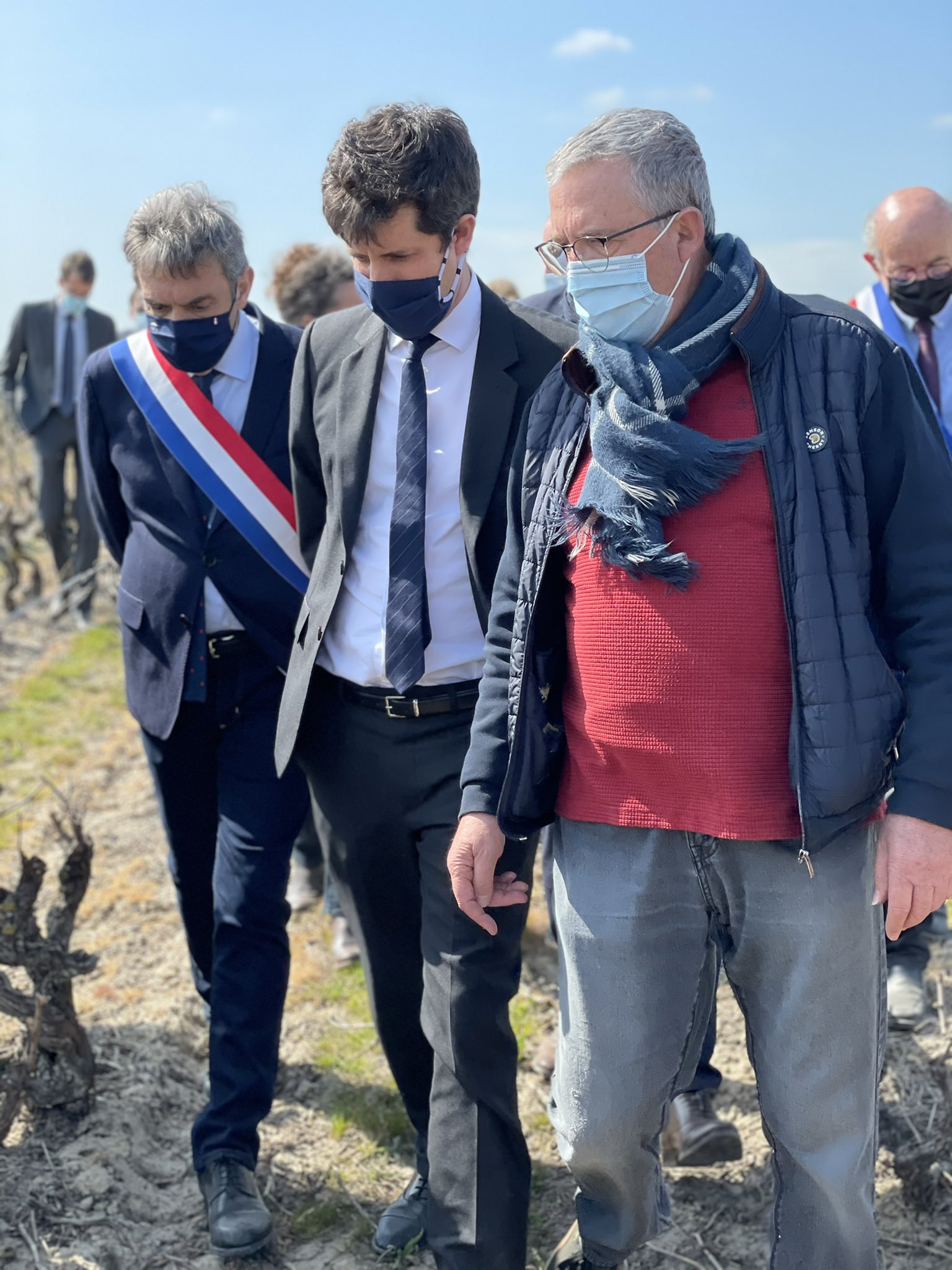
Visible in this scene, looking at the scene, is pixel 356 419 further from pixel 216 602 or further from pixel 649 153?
pixel 649 153

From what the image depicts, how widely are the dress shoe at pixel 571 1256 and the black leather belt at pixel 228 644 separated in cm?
149

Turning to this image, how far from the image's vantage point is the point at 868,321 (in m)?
2.08

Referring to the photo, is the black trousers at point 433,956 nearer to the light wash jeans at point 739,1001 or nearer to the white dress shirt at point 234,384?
the light wash jeans at point 739,1001

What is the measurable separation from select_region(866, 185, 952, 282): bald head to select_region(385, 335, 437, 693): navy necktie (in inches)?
73.3

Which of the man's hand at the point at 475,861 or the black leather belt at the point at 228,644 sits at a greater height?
the black leather belt at the point at 228,644

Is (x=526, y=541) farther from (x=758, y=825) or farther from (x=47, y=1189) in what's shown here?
(x=47, y=1189)

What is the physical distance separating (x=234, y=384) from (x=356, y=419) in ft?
2.20

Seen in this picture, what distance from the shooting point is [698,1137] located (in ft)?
10.2

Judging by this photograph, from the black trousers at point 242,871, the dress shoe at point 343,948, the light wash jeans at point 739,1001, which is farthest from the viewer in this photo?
the dress shoe at point 343,948

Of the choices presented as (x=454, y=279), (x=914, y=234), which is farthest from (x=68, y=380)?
(x=454, y=279)

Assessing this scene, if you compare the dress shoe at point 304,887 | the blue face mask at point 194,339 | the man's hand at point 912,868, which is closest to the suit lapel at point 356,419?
the blue face mask at point 194,339

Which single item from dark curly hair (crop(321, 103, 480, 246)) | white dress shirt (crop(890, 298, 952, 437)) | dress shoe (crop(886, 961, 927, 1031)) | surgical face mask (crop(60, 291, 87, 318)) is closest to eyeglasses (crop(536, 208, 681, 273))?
dark curly hair (crop(321, 103, 480, 246))

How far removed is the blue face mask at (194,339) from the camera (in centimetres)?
309

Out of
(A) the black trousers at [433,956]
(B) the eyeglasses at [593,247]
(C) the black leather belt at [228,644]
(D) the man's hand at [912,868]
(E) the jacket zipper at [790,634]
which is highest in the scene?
(B) the eyeglasses at [593,247]
